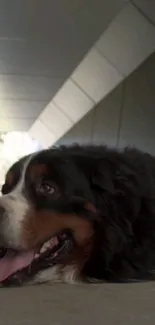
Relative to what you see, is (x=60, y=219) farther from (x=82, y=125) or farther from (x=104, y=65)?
(x=82, y=125)

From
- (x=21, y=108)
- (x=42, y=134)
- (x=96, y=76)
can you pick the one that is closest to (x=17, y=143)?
(x=42, y=134)

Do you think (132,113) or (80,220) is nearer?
(80,220)

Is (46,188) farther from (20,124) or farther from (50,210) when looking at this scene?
(20,124)

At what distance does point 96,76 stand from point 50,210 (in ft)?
9.58

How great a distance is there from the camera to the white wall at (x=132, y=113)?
3.60 meters

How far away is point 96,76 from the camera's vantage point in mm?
4289

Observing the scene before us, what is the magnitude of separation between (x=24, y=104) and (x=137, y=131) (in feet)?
5.40

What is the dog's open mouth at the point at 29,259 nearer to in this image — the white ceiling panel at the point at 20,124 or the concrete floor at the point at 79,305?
the concrete floor at the point at 79,305

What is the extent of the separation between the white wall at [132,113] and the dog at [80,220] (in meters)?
1.86

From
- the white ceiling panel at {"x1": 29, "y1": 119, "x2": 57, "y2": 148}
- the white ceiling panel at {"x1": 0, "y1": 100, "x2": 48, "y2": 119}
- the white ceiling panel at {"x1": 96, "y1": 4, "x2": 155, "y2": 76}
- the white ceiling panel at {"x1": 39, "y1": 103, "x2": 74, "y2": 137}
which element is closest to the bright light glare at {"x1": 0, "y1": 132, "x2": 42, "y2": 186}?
the white ceiling panel at {"x1": 29, "y1": 119, "x2": 57, "y2": 148}

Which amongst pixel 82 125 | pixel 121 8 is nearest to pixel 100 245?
pixel 121 8

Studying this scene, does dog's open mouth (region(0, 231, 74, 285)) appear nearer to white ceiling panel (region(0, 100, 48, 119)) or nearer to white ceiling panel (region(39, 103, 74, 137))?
white ceiling panel (region(0, 100, 48, 119))

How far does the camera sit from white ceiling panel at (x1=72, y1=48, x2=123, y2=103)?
3839 mm

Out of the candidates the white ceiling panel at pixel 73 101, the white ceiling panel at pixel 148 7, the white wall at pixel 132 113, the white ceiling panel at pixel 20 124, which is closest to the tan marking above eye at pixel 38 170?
the white ceiling panel at pixel 148 7
